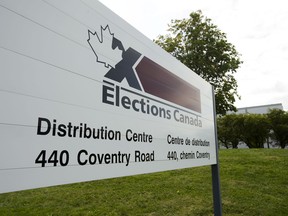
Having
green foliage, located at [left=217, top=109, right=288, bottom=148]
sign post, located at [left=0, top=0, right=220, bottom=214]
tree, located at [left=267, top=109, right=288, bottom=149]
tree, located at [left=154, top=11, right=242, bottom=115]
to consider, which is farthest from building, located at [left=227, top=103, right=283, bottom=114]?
sign post, located at [left=0, top=0, right=220, bottom=214]

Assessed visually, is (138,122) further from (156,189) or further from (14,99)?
(156,189)

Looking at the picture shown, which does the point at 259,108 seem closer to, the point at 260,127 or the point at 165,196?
the point at 260,127

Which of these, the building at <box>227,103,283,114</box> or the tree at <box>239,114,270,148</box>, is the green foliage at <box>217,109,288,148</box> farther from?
the building at <box>227,103,283,114</box>

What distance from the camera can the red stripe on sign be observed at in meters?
2.40

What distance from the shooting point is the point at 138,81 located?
7.36 ft

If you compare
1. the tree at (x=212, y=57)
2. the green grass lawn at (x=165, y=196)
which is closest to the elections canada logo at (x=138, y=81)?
the green grass lawn at (x=165, y=196)

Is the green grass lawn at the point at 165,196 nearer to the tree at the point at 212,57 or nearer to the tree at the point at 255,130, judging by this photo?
the tree at the point at 212,57

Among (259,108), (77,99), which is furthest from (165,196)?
(259,108)

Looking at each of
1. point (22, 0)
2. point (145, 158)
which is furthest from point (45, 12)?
point (145, 158)

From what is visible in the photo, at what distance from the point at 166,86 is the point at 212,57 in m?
13.0

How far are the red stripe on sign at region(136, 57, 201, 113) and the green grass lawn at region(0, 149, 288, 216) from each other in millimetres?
2390

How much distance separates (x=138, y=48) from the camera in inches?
93.7

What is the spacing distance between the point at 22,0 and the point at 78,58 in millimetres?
473

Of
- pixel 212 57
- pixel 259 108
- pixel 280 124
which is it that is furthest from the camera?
pixel 259 108
